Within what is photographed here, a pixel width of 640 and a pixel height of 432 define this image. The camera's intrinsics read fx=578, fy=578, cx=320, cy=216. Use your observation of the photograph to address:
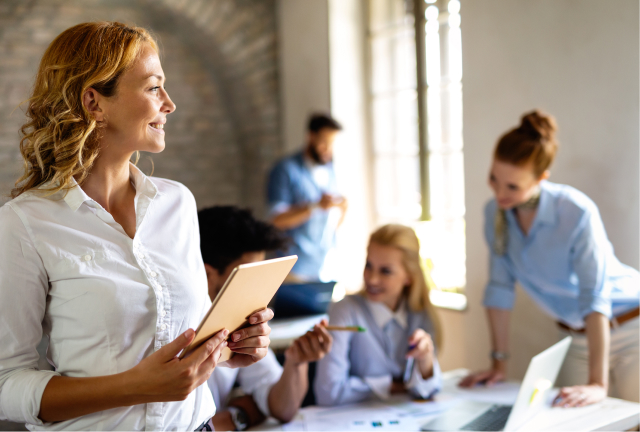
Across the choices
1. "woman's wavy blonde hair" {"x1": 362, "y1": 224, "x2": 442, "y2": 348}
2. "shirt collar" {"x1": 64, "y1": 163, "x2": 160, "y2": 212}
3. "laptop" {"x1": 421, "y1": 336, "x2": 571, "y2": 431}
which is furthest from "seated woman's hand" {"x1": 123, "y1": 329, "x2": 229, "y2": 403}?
"woman's wavy blonde hair" {"x1": 362, "y1": 224, "x2": 442, "y2": 348}

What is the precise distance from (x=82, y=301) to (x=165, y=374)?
0.20m

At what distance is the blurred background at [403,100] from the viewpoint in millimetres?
2535

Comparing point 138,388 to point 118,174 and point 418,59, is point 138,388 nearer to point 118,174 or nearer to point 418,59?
point 118,174

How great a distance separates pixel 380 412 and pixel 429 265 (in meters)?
1.86

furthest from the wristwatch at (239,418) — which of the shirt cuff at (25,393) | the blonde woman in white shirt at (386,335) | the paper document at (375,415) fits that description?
the shirt cuff at (25,393)

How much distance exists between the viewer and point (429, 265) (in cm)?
357

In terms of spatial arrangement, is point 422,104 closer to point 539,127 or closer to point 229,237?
point 539,127

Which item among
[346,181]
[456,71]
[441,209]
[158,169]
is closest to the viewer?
[456,71]

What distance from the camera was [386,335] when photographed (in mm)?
2115

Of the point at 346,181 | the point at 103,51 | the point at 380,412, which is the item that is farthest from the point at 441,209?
the point at 103,51

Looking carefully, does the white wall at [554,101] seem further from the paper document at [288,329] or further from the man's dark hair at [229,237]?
the man's dark hair at [229,237]

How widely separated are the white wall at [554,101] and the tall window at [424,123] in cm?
40

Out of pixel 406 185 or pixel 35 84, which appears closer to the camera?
pixel 35 84

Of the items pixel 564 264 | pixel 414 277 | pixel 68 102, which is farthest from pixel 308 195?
pixel 68 102
